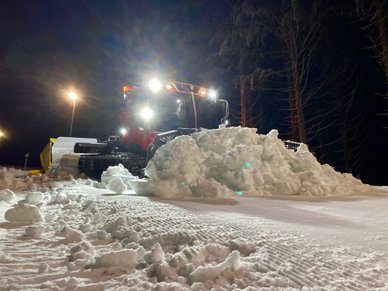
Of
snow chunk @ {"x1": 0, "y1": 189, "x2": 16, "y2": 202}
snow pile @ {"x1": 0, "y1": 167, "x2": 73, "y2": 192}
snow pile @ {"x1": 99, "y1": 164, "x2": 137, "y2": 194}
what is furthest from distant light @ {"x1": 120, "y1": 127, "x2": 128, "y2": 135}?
snow chunk @ {"x1": 0, "y1": 189, "x2": 16, "y2": 202}

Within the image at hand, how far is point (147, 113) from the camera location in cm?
864

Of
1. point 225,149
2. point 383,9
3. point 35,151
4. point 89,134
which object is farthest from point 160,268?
point 35,151

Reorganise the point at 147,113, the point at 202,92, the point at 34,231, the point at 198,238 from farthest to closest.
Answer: the point at 202,92 < the point at 147,113 < the point at 34,231 < the point at 198,238

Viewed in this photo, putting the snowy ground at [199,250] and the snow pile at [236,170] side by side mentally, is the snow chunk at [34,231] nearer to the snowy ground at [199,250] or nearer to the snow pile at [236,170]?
the snowy ground at [199,250]

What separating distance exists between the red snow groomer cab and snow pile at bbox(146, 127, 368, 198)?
106 inches

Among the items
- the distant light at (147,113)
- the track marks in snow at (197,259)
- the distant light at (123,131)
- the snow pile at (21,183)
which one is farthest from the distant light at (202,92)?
the track marks in snow at (197,259)

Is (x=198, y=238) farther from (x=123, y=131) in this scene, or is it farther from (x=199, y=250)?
(x=123, y=131)

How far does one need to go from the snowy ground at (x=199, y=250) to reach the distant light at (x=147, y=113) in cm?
520

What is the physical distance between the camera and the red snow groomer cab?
8.55 metres

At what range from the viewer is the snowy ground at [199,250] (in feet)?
5.61

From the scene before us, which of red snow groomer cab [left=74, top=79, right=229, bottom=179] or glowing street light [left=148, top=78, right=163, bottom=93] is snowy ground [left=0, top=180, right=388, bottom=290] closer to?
red snow groomer cab [left=74, top=79, right=229, bottom=179]

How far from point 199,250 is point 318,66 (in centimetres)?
1712

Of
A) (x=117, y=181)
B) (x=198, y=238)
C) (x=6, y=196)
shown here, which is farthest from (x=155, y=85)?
(x=198, y=238)

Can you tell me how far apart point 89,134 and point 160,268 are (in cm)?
3941
